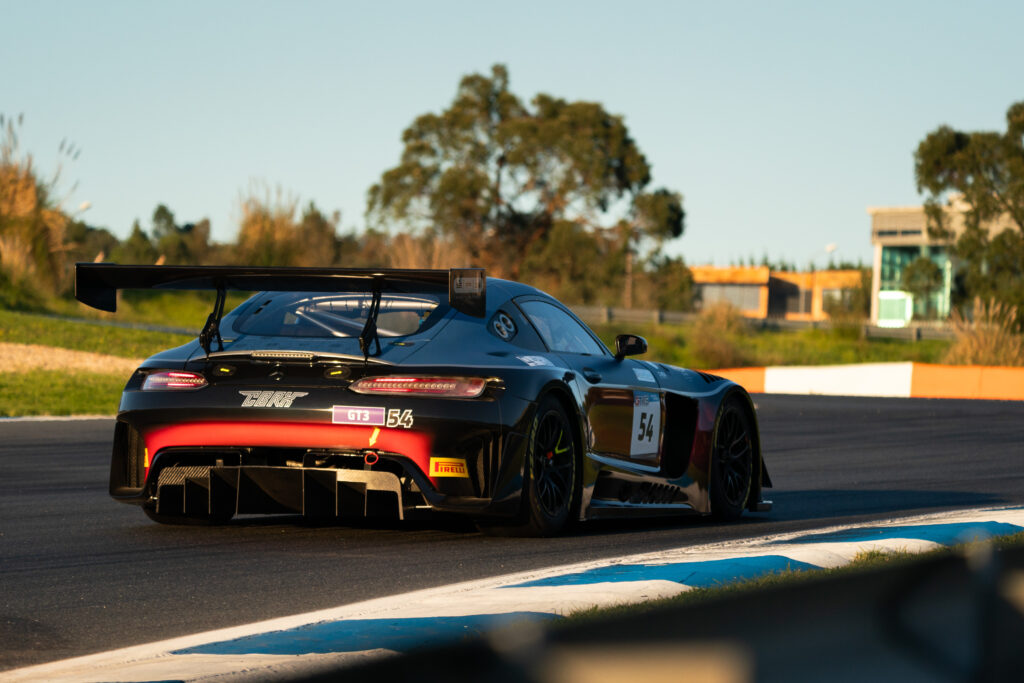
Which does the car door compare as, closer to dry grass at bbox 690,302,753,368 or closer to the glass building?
dry grass at bbox 690,302,753,368

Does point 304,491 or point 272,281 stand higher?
point 272,281

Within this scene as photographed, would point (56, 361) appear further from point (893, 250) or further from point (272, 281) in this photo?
point (893, 250)

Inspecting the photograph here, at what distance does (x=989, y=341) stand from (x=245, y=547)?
80.3 ft

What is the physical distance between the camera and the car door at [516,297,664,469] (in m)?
7.18

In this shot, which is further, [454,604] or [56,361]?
[56,361]

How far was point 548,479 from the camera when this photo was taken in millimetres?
6777

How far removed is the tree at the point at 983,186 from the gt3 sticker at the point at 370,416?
42014 millimetres

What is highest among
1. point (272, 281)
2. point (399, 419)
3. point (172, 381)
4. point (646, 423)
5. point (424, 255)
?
point (424, 255)

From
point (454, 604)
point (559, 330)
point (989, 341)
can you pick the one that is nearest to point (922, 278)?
point (989, 341)

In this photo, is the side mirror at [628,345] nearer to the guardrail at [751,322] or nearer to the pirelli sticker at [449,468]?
the pirelli sticker at [449,468]

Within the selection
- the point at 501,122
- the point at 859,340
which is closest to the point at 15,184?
the point at 859,340

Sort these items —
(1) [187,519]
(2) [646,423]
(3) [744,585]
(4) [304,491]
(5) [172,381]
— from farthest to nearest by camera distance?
(2) [646,423] < (1) [187,519] < (5) [172,381] < (4) [304,491] < (3) [744,585]

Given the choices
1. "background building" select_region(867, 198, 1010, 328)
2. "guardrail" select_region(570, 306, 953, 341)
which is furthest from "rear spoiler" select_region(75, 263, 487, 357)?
"background building" select_region(867, 198, 1010, 328)

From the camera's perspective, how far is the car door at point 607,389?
7176 mm
